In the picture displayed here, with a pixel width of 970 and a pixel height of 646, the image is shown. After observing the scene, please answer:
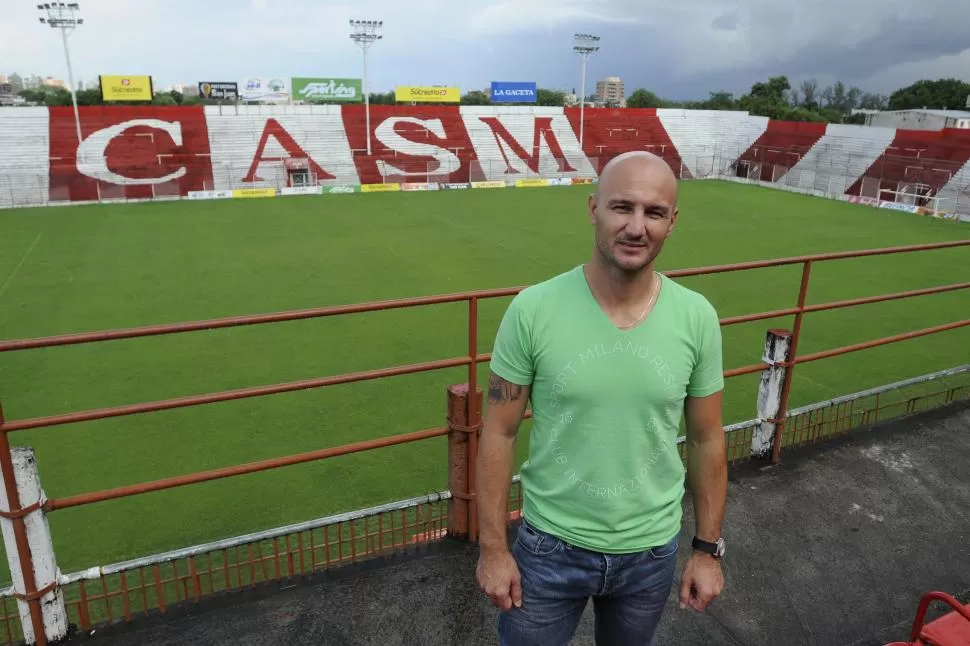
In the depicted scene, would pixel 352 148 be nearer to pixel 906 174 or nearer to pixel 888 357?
pixel 906 174

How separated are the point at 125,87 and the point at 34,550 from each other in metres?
39.3

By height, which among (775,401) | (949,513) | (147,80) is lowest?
(949,513)

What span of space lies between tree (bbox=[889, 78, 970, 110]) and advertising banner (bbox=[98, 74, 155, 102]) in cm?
7486

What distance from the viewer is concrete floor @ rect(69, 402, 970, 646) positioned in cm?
320

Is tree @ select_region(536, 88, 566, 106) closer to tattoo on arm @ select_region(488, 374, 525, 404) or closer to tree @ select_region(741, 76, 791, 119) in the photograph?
tree @ select_region(741, 76, 791, 119)

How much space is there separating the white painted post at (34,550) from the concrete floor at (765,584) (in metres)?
0.14

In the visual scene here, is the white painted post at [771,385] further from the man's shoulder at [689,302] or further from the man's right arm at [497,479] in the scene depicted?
the man's right arm at [497,479]

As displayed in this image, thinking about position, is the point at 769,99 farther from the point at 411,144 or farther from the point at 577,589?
the point at 577,589

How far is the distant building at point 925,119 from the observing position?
4422 cm

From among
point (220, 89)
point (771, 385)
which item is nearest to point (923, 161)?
point (771, 385)

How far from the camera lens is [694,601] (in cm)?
217

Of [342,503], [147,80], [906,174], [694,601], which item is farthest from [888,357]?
[147,80]

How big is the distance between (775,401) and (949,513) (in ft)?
3.78

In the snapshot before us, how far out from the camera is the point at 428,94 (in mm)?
42312
